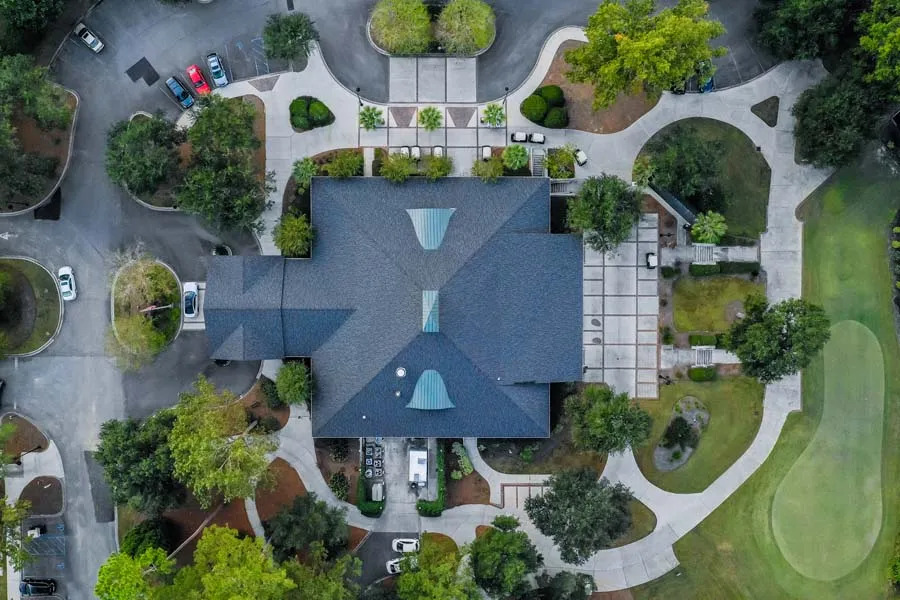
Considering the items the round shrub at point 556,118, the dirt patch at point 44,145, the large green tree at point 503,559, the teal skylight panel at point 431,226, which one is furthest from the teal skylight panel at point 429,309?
the dirt patch at point 44,145

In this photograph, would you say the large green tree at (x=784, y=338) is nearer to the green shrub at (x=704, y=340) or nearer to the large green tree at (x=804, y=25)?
the green shrub at (x=704, y=340)

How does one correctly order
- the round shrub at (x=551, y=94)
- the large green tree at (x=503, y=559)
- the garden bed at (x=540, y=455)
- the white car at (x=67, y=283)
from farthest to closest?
the garden bed at (x=540, y=455), the white car at (x=67, y=283), the round shrub at (x=551, y=94), the large green tree at (x=503, y=559)

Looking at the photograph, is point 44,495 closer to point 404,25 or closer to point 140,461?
point 140,461

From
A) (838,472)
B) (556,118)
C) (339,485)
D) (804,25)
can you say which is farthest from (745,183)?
(339,485)

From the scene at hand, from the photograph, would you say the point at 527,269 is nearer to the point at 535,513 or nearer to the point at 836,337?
the point at 535,513

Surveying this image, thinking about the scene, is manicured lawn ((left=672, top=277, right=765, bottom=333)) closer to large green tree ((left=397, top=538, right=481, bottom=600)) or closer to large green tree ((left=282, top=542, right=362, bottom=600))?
large green tree ((left=397, top=538, right=481, bottom=600))

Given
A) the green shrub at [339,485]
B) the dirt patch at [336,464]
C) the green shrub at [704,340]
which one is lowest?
the green shrub at [339,485]

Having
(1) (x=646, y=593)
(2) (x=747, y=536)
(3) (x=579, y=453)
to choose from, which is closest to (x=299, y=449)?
(3) (x=579, y=453)
